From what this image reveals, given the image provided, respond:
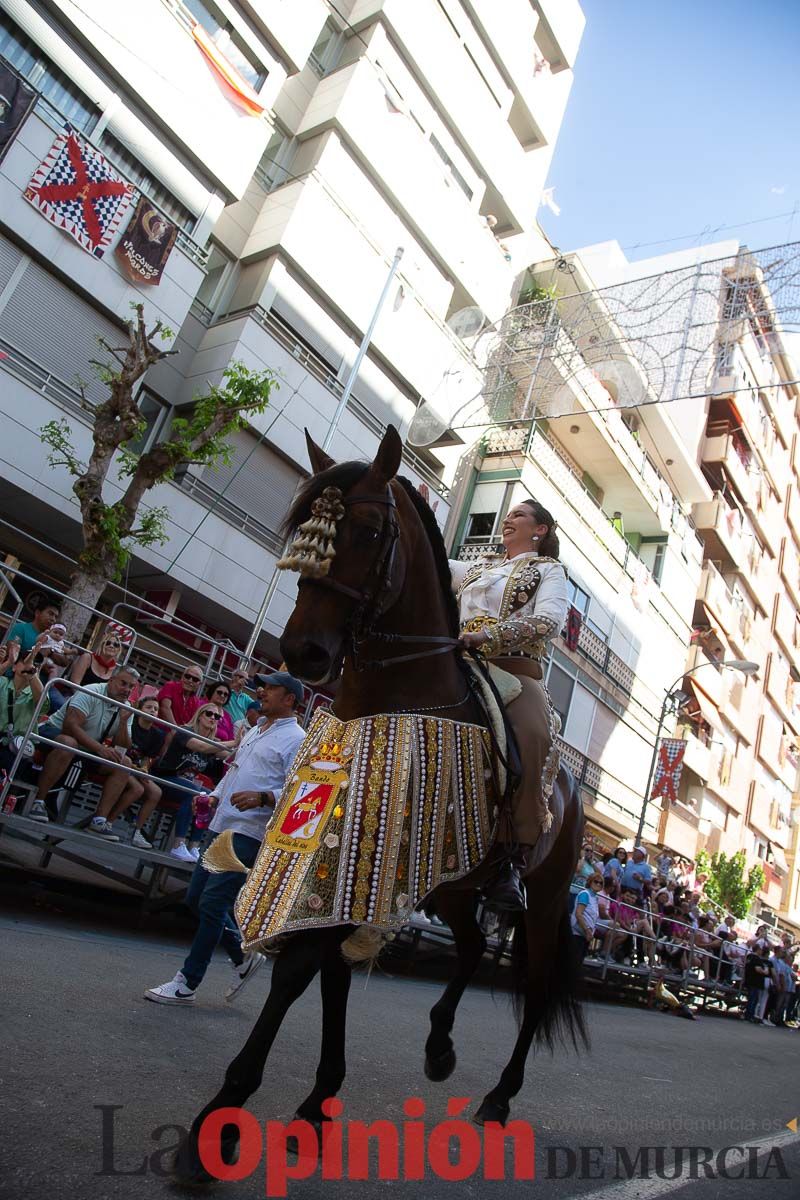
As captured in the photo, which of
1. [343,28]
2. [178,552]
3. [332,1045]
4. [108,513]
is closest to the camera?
[332,1045]

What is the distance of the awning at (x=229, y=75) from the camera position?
18.8m

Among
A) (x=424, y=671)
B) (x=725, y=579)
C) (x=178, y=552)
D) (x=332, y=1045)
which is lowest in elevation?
(x=332, y=1045)

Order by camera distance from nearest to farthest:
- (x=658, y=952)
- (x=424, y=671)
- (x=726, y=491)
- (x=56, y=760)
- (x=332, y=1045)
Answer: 1. (x=332, y=1045)
2. (x=424, y=671)
3. (x=56, y=760)
4. (x=658, y=952)
5. (x=726, y=491)

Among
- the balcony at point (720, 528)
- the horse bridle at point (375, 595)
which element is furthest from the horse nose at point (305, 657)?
the balcony at point (720, 528)

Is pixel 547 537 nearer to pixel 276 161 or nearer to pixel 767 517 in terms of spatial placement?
pixel 276 161

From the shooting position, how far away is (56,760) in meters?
6.96

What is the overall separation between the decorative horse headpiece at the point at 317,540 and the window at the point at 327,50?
24.7m

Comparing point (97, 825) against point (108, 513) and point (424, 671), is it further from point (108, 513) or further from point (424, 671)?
point (108, 513)

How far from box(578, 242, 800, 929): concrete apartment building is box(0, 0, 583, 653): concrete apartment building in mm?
9401

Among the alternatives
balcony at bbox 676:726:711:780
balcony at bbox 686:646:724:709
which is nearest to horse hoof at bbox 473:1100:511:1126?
balcony at bbox 676:726:711:780

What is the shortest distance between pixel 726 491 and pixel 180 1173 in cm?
4195

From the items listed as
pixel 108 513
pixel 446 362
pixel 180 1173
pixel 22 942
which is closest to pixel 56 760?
pixel 22 942

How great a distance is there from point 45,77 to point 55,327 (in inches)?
197

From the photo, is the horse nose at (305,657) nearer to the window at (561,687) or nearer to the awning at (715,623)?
the window at (561,687)
